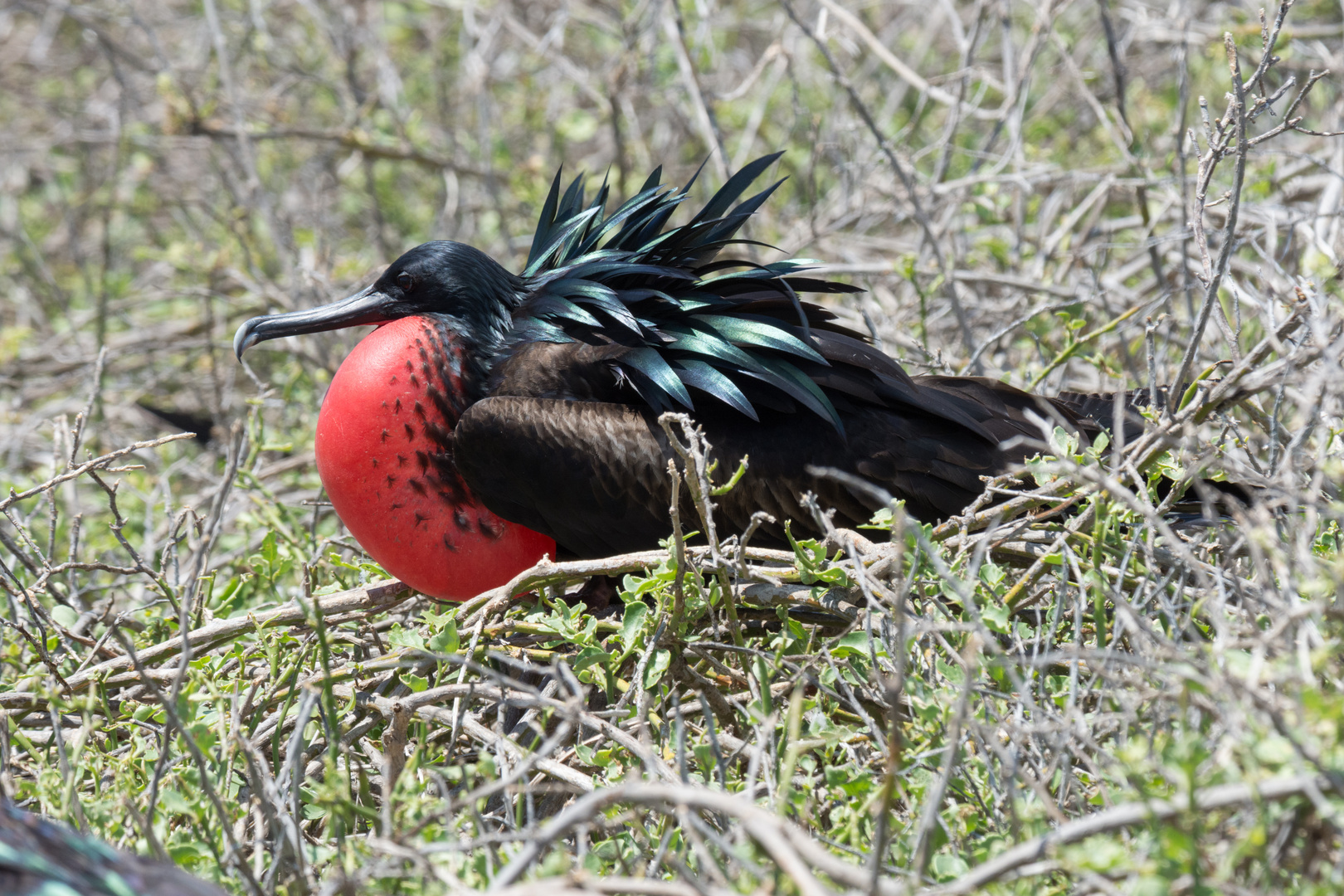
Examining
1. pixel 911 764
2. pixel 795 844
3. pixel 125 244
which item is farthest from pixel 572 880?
pixel 125 244

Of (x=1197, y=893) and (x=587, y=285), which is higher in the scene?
(x=587, y=285)

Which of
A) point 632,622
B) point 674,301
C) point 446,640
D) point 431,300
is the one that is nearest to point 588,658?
point 632,622

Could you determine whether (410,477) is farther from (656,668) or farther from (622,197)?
(622,197)

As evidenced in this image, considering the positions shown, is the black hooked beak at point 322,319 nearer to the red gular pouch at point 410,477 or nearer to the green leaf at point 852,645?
the red gular pouch at point 410,477

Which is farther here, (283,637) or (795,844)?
(283,637)

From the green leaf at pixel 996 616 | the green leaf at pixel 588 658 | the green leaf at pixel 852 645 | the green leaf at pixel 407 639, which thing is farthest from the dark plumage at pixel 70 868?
the green leaf at pixel 996 616

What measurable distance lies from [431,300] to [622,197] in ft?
4.31

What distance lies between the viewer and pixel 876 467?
204 centimetres

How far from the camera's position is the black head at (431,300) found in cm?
229

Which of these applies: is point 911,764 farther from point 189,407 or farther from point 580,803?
point 189,407

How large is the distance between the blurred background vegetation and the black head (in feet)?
0.59

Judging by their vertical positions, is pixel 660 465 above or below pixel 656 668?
above

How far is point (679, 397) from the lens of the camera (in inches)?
76.2

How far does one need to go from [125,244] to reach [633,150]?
1.96 m
